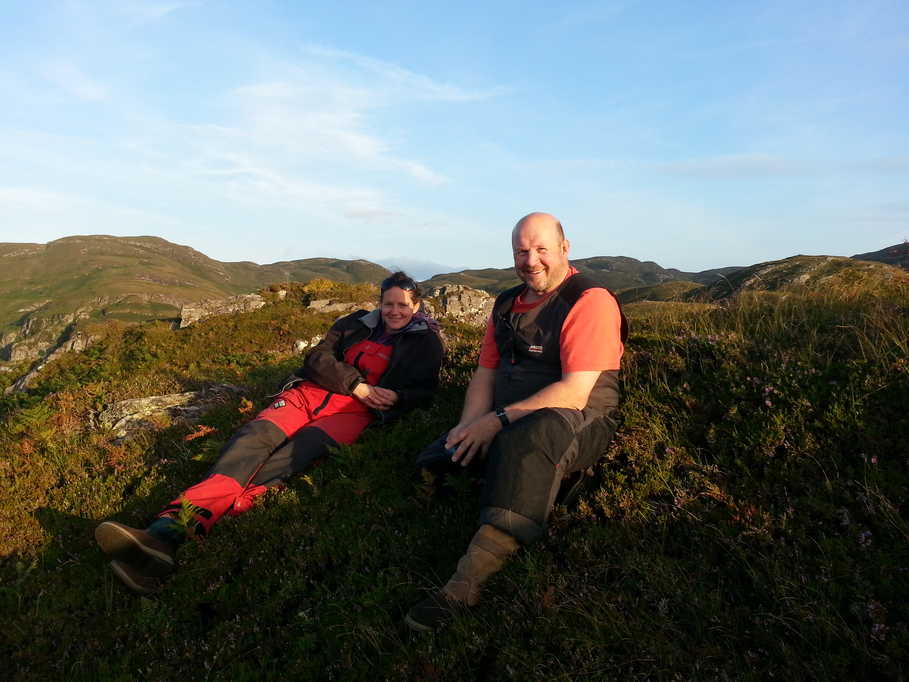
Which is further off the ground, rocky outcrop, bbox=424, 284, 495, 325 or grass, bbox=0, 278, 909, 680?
rocky outcrop, bbox=424, 284, 495, 325

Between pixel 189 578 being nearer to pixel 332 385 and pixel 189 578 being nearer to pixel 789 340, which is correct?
pixel 332 385

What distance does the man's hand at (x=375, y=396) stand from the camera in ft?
21.6

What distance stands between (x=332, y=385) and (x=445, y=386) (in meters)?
1.85

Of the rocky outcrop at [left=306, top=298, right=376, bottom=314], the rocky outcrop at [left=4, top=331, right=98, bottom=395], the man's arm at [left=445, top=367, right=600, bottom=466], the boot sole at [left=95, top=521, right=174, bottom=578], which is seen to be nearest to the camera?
the man's arm at [left=445, top=367, right=600, bottom=466]

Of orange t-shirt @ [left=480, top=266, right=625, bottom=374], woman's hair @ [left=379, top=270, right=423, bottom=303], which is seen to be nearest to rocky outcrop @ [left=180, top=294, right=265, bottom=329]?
woman's hair @ [left=379, top=270, right=423, bottom=303]

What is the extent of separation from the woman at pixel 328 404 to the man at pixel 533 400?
167 cm

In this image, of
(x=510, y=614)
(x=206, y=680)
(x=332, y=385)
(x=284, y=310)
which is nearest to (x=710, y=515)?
(x=510, y=614)

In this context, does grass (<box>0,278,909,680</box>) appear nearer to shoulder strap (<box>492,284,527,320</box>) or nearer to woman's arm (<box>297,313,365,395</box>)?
woman's arm (<box>297,313,365,395</box>)

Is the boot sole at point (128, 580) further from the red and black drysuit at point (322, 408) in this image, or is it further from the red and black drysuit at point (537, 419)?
the red and black drysuit at point (537, 419)

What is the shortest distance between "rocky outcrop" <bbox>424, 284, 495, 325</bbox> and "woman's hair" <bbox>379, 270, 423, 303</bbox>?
1160cm

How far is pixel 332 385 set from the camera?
658 cm

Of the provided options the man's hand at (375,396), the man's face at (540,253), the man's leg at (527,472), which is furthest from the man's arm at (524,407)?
the man's hand at (375,396)

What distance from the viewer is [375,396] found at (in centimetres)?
661

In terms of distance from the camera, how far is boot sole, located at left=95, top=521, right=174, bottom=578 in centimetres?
464
